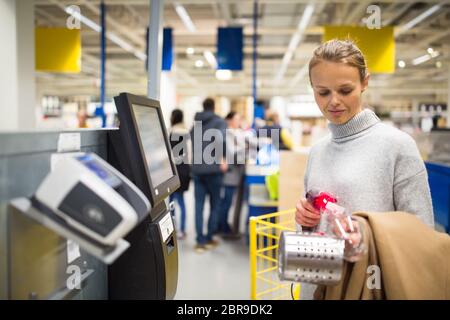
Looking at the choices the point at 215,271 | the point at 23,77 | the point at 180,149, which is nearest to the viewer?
the point at 215,271

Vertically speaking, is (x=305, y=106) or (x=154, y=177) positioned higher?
(x=305, y=106)

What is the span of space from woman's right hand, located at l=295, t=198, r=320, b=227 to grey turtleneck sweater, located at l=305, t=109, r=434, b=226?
0.14 metres

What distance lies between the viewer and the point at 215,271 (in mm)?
4082

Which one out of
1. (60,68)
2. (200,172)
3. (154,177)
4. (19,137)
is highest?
(60,68)

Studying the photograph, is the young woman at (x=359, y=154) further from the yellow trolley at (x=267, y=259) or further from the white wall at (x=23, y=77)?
the white wall at (x=23, y=77)

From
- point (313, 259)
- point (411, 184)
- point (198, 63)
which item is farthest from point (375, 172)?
point (198, 63)

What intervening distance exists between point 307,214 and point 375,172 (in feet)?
0.81

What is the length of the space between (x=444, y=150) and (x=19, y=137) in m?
4.95

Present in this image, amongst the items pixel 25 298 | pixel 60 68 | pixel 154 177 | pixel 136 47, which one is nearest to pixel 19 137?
pixel 25 298

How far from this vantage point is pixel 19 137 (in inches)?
32.9

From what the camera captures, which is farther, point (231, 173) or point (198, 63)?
point (198, 63)

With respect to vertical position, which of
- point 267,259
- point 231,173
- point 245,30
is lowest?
point 267,259

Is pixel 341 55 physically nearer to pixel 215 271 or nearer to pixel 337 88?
pixel 337 88

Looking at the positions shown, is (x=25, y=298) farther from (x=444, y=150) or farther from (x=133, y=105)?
(x=444, y=150)
